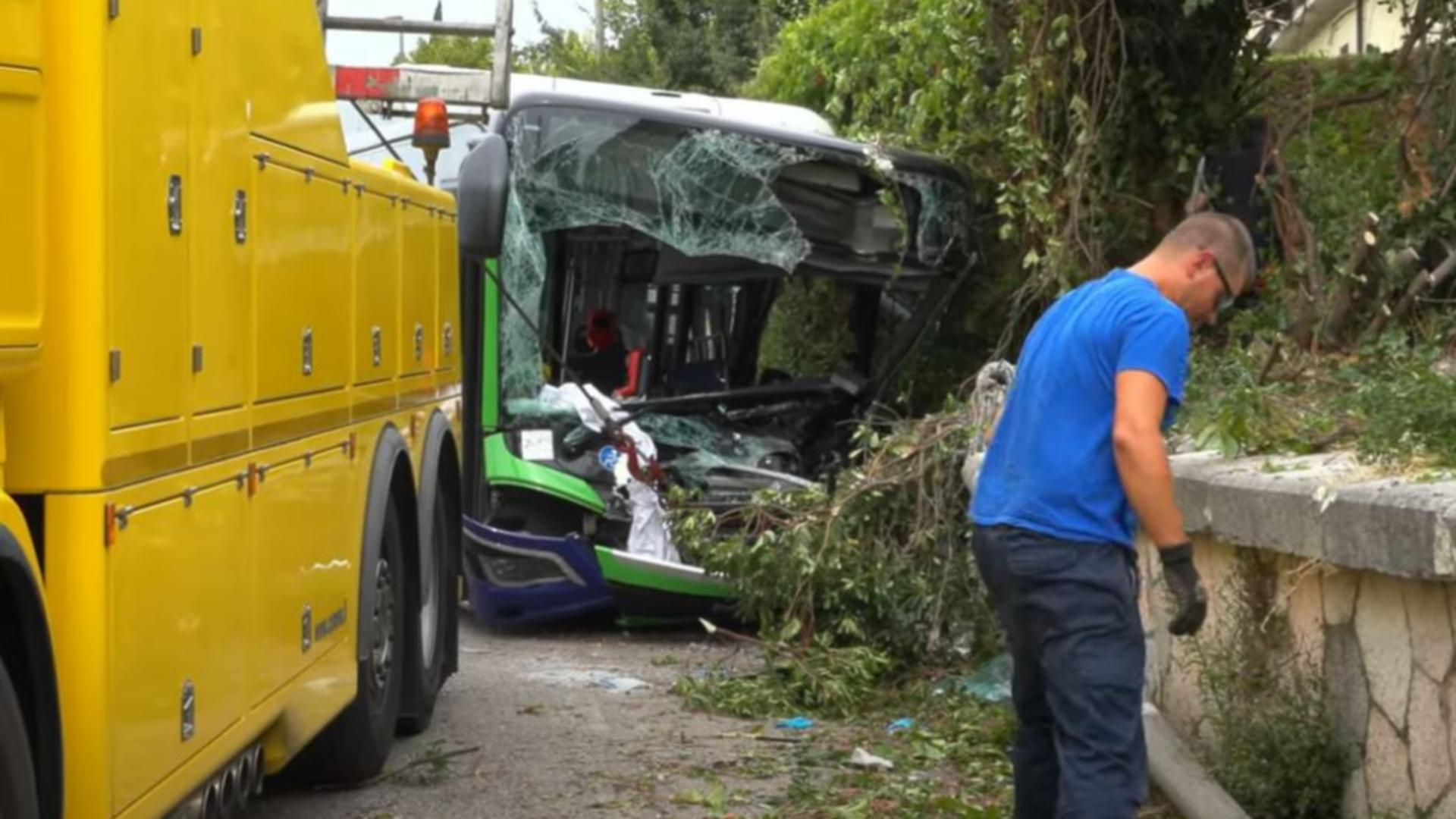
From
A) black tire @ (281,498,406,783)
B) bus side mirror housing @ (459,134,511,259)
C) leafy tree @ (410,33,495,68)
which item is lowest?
black tire @ (281,498,406,783)

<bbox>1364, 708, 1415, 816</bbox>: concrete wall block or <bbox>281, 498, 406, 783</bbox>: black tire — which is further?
<bbox>281, 498, 406, 783</bbox>: black tire

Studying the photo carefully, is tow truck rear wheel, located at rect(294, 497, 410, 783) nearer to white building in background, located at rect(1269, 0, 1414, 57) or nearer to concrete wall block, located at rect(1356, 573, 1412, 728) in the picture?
concrete wall block, located at rect(1356, 573, 1412, 728)

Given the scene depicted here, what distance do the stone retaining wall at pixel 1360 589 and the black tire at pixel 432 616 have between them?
3.09m

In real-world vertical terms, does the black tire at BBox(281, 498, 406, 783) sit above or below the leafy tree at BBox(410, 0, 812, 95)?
below

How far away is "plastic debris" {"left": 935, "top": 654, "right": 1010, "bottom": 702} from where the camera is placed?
9977 mm

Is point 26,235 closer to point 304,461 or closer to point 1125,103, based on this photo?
point 304,461

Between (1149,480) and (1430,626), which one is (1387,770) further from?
(1149,480)

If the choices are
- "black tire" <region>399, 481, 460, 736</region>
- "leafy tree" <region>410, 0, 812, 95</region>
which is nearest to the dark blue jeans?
"black tire" <region>399, 481, 460, 736</region>

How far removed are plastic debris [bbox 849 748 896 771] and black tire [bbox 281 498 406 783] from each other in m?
1.73

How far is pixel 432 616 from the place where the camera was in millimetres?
9641

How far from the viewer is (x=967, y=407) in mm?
11266

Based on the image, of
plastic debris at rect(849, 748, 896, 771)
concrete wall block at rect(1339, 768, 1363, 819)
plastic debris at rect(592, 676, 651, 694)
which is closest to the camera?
concrete wall block at rect(1339, 768, 1363, 819)

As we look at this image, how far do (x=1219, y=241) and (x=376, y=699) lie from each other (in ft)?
12.1

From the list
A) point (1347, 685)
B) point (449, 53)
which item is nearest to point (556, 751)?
point (1347, 685)
